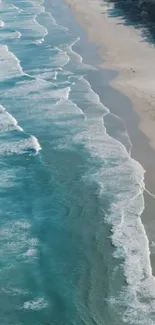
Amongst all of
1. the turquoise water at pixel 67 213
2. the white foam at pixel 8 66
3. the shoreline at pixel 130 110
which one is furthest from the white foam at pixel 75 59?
the white foam at pixel 8 66

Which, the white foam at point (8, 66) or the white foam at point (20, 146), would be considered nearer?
the white foam at point (20, 146)

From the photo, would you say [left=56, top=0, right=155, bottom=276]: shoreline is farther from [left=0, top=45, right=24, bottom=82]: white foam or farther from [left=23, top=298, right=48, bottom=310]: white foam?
[left=0, top=45, right=24, bottom=82]: white foam

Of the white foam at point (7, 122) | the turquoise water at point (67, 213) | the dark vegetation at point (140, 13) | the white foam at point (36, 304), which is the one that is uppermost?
the dark vegetation at point (140, 13)

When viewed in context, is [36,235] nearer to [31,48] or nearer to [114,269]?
[114,269]

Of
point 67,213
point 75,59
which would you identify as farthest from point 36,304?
point 75,59

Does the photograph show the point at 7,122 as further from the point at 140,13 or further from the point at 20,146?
the point at 140,13

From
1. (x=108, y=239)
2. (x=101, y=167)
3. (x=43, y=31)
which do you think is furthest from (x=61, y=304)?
(x=43, y=31)

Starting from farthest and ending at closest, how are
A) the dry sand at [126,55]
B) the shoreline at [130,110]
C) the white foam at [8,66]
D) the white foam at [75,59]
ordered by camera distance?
the white foam at [75,59]
the white foam at [8,66]
the dry sand at [126,55]
the shoreline at [130,110]

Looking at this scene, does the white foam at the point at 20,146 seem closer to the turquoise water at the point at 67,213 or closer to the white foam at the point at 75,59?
the turquoise water at the point at 67,213
